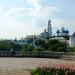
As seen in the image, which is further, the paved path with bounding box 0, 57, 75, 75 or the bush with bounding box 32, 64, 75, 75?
the paved path with bounding box 0, 57, 75, 75

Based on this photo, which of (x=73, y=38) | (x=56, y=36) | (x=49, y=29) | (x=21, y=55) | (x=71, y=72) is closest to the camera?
(x=71, y=72)

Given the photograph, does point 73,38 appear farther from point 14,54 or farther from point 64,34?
point 14,54

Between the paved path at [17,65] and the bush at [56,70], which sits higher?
the bush at [56,70]

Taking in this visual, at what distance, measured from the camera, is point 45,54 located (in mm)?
41250

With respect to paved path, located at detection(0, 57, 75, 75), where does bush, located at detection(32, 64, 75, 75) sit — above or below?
above

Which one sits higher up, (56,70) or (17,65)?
(56,70)

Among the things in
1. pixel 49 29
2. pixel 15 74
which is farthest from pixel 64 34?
pixel 15 74

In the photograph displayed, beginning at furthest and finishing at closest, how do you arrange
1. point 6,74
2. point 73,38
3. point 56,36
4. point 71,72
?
point 56,36
point 73,38
point 6,74
point 71,72

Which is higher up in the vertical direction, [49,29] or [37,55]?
[49,29]

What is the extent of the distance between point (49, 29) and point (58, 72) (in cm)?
15644

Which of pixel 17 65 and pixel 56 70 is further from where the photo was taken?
pixel 17 65

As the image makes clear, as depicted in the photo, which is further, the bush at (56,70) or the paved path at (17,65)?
the paved path at (17,65)

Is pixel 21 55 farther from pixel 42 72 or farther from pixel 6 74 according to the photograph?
pixel 42 72

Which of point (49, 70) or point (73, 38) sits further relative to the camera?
point (73, 38)
